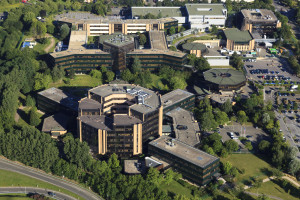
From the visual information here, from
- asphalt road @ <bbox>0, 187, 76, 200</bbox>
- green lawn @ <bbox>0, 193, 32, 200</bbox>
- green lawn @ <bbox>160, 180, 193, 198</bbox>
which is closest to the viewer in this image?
green lawn @ <bbox>0, 193, 32, 200</bbox>

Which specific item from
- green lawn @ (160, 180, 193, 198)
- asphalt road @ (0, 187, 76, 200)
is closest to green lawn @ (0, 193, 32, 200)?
asphalt road @ (0, 187, 76, 200)

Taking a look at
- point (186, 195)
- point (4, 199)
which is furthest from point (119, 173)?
point (4, 199)

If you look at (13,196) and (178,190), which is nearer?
(13,196)

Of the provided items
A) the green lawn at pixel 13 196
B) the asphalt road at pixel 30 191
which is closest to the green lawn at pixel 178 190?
the asphalt road at pixel 30 191

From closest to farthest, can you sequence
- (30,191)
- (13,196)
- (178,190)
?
(13,196) < (30,191) < (178,190)

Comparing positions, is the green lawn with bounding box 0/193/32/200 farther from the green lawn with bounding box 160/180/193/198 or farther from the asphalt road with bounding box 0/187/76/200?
the green lawn with bounding box 160/180/193/198

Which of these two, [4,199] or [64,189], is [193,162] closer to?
[64,189]

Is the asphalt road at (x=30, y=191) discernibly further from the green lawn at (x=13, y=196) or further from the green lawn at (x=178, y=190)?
the green lawn at (x=178, y=190)

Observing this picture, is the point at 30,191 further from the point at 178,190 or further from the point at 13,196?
the point at 178,190

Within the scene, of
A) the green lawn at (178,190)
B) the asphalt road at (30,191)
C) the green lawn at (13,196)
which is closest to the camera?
the green lawn at (13,196)

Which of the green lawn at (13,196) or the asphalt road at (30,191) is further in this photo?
the asphalt road at (30,191)

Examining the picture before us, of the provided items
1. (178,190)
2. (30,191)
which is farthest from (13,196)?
(178,190)
